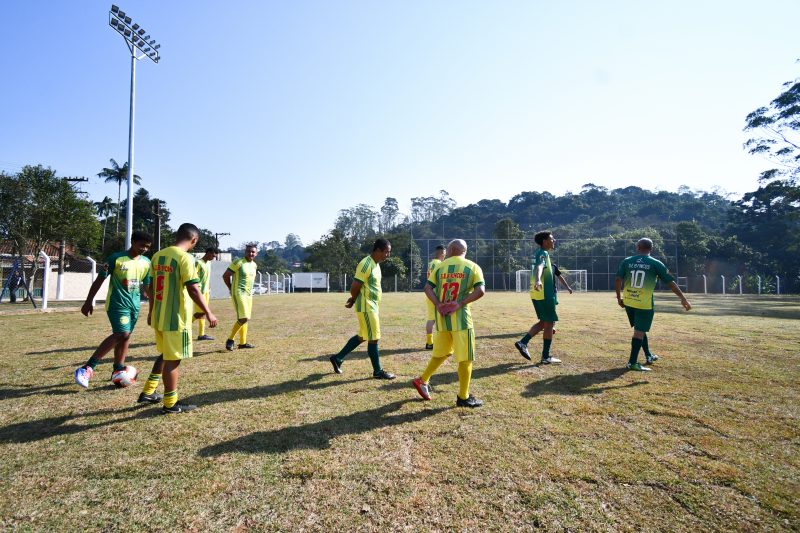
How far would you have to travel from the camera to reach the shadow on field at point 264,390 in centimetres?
468

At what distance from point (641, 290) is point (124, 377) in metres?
7.36

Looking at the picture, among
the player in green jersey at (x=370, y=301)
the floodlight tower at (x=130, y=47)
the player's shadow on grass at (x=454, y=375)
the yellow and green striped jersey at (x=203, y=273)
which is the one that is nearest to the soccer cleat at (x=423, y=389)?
the player's shadow on grass at (x=454, y=375)

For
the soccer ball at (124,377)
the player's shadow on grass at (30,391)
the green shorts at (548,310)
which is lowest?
the player's shadow on grass at (30,391)

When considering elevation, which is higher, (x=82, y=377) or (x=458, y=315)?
(x=458, y=315)

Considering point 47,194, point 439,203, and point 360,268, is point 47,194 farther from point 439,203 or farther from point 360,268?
point 439,203

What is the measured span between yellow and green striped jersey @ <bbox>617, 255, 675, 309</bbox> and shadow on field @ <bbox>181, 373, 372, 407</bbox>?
168 inches

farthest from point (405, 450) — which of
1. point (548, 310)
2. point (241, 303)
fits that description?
point (241, 303)

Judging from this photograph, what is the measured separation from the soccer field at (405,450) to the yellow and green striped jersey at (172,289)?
969 mm

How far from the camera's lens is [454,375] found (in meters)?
5.86

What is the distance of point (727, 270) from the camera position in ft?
170

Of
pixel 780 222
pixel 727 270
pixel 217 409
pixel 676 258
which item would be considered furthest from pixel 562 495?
pixel 780 222

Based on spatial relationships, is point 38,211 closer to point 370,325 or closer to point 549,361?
point 370,325

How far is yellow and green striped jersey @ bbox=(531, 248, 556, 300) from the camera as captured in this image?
6773 millimetres

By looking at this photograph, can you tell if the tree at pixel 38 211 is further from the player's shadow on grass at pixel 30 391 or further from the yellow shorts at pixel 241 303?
the player's shadow on grass at pixel 30 391
